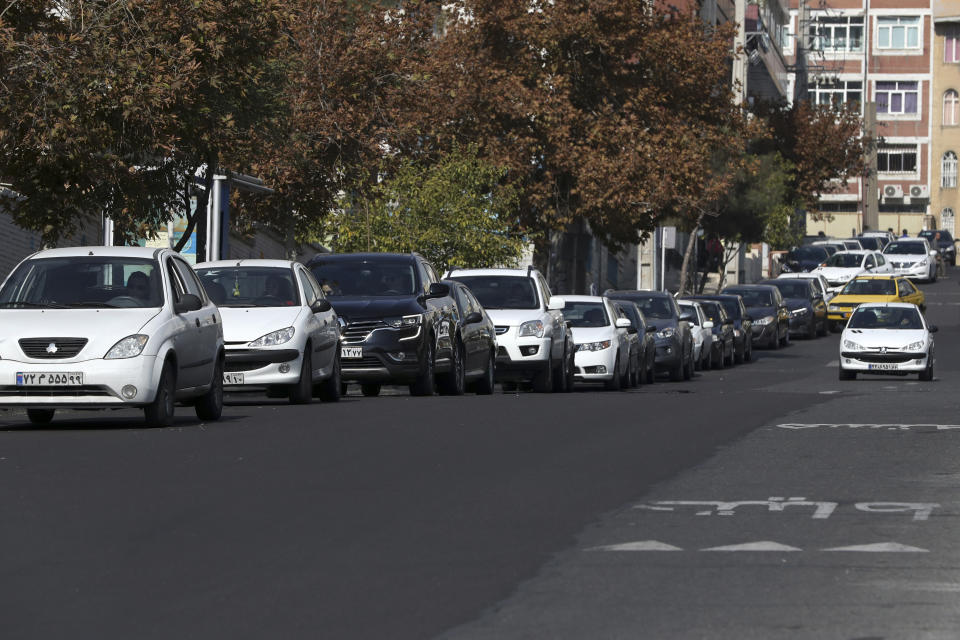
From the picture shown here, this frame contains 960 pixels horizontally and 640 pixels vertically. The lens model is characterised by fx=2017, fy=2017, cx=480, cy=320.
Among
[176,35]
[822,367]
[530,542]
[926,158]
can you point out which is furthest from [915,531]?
[926,158]

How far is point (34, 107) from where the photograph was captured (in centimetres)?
2164

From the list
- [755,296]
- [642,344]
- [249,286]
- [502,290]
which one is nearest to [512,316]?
[502,290]

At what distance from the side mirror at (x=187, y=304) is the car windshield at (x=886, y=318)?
21.5 m

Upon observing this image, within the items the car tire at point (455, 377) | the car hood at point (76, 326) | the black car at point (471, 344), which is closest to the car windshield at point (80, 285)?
the car hood at point (76, 326)

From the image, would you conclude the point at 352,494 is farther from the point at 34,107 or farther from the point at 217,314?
the point at 34,107

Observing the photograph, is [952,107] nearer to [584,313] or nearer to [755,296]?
[755,296]

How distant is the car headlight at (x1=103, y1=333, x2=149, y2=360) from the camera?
17125 millimetres

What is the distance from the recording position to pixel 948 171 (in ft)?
439

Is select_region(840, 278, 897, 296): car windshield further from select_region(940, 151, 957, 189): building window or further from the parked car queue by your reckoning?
select_region(940, 151, 957, 189): building window

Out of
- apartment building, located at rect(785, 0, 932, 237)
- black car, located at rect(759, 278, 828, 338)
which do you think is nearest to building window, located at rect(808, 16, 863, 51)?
apartment building, located at rect(785, 0, 932, 237)

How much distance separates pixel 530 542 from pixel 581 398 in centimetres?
1482

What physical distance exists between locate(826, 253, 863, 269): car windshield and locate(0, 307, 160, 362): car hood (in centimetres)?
5543

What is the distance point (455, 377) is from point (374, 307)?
5.76ft

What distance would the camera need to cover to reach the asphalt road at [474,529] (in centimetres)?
796
